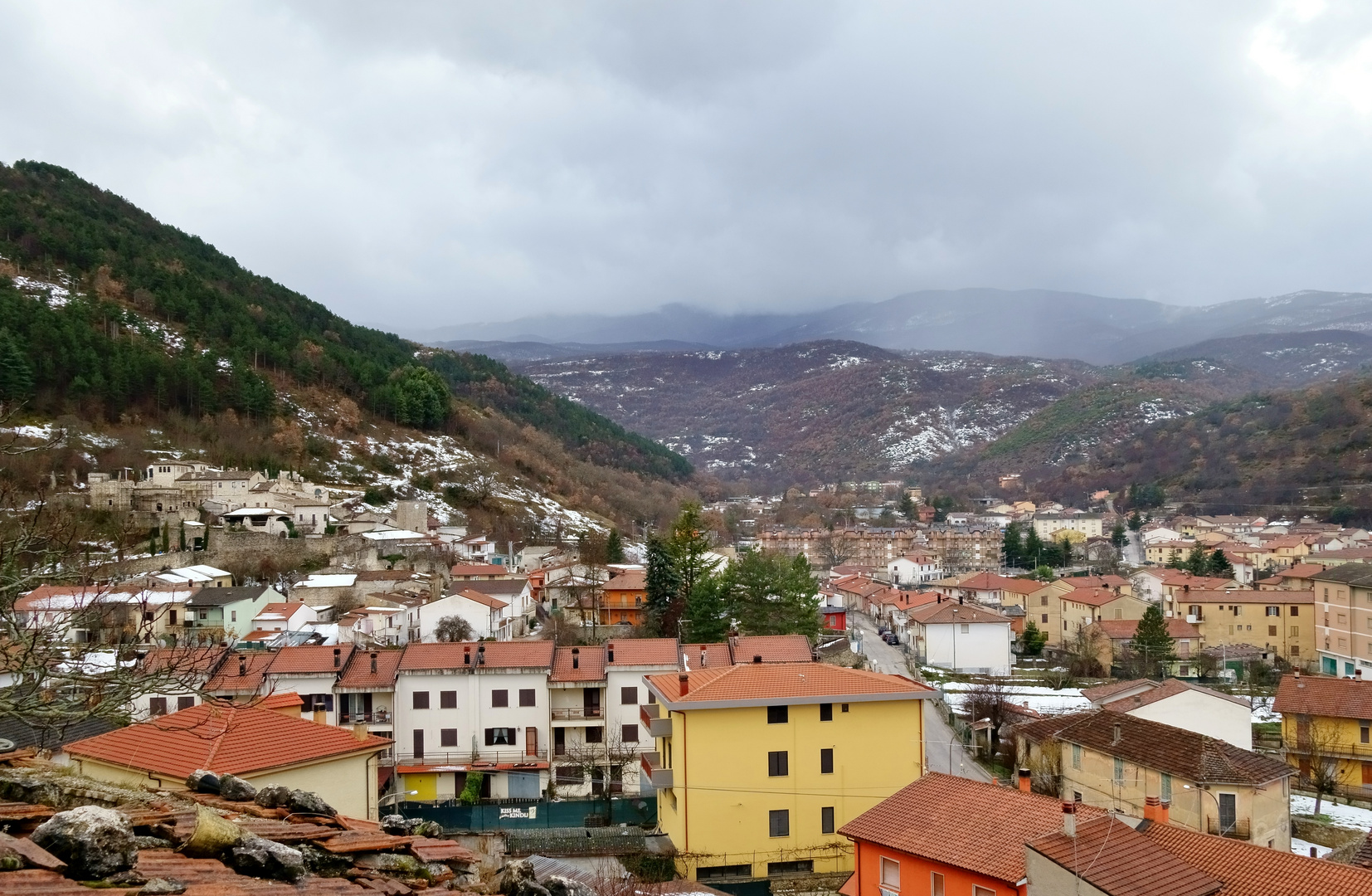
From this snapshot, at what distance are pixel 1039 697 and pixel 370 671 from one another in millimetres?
23929

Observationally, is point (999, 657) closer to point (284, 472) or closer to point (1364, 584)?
point (1364, 584)

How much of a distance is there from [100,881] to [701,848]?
54.1 feet

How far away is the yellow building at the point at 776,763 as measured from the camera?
1848 cm

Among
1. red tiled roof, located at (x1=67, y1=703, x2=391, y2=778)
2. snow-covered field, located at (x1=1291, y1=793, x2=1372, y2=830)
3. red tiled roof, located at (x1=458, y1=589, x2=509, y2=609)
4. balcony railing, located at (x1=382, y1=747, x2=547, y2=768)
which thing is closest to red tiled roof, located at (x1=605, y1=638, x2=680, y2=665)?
balcony railing, located at (x1=382, y1=747, x2=547, y2=768)

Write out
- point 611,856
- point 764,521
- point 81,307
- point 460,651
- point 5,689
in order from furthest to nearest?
point 764,521 < point 81,307 < point 460,651 < point 611,856 < point 5,689

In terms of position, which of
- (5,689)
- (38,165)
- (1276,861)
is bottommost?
(1276,861)

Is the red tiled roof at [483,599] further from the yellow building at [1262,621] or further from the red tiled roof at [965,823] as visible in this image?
the yellow building at [1262,621]

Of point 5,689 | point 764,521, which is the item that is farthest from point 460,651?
point 764,521

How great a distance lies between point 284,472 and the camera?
65500 millimetres

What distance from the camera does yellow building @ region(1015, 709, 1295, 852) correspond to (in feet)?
60.6

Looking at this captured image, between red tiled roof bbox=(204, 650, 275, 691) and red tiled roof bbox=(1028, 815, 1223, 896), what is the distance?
59.3 ft

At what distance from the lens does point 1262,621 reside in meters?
47.7

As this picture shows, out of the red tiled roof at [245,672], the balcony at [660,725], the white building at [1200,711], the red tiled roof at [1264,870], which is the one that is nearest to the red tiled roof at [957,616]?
the white building at [1200,711]

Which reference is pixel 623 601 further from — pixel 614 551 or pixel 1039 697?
pixel 1039 697
